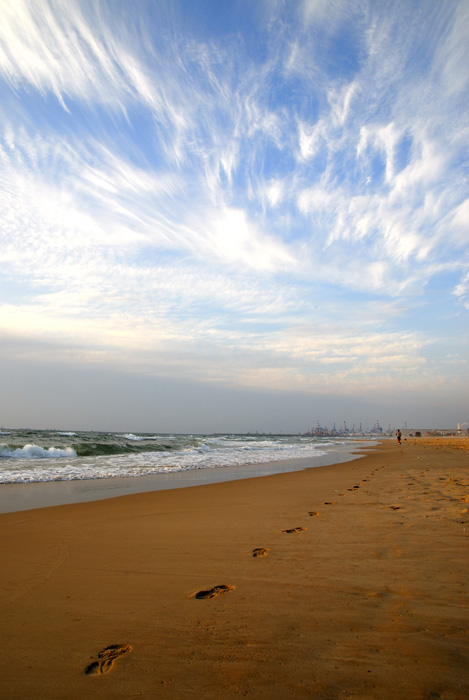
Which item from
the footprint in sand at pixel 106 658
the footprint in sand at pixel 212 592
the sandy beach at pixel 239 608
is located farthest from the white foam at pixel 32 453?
the footprint in sand at pixel 106 658

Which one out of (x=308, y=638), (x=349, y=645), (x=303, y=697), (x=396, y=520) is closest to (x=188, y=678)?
(x=303, y=697)

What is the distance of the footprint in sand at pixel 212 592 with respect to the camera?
3617 millimetres

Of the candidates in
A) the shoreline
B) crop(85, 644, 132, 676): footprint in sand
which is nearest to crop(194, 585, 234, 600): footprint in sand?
crop(85, 644, 132, 676): footprint in sand

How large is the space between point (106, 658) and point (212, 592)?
1.25 meters

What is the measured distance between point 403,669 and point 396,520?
13.9 ft

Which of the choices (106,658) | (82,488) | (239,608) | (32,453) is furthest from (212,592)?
(32,453)

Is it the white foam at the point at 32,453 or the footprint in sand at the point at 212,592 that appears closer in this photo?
the footprint in sand at the point at 212,592

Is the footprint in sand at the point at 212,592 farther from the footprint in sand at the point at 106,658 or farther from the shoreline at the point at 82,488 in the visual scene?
the shoreline at the point at 82,488

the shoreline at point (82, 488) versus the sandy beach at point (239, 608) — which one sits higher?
the sandy beach at point (239, 608)

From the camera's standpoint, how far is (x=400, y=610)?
318 centimetres

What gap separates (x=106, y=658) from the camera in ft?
8.73

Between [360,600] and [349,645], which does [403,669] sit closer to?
[349,645]

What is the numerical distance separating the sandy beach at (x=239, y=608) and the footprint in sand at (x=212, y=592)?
19 mm

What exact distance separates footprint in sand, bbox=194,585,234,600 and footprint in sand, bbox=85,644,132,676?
0.94 meters
